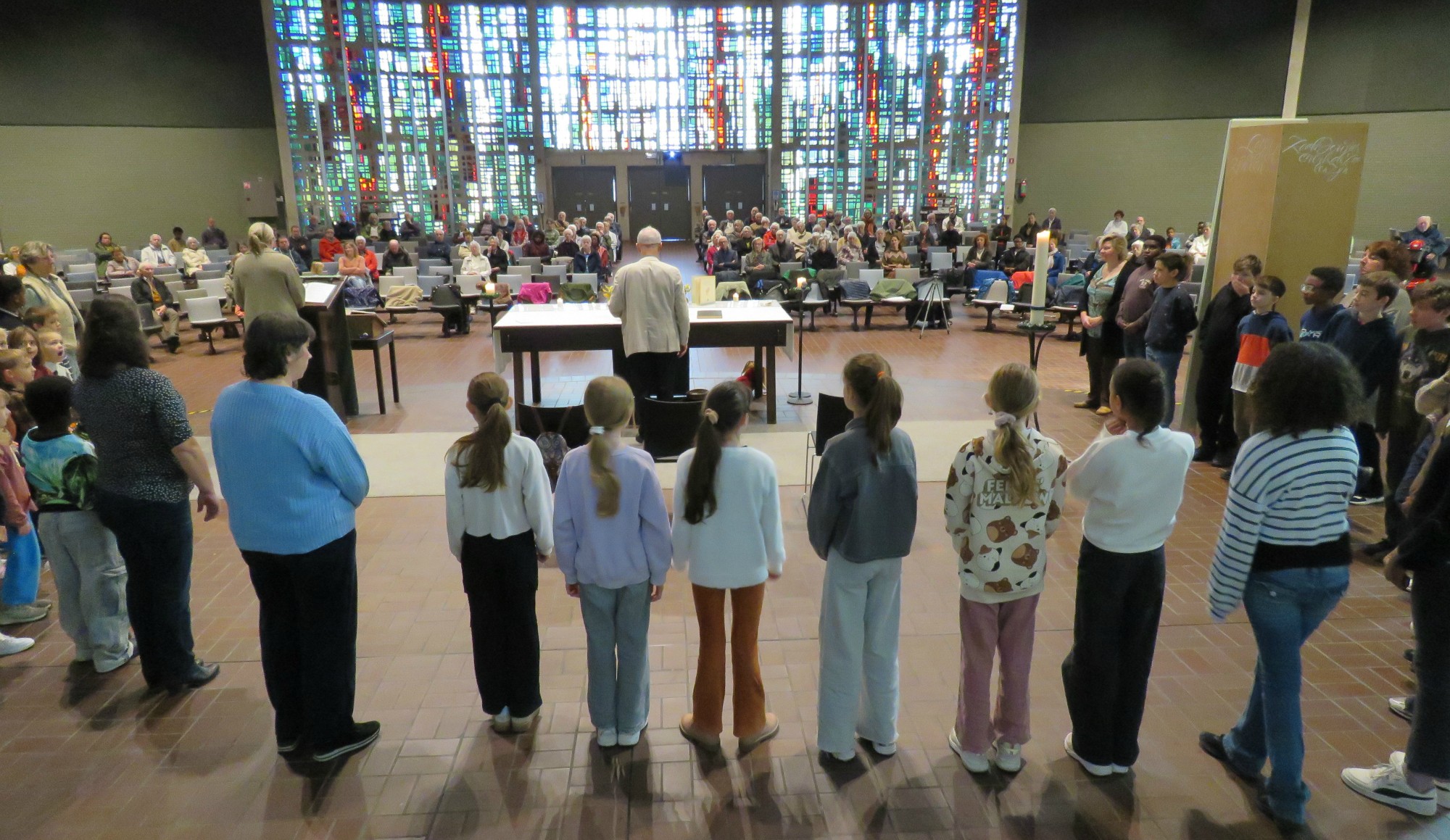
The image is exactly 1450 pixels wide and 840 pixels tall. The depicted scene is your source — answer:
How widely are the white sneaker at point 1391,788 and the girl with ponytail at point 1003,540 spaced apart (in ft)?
3.76

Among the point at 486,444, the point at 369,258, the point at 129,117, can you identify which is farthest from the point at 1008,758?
the point at 129,117

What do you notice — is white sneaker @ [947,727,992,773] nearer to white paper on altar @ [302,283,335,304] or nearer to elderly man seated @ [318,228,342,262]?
white paper on altar @ [302,283,335,304]

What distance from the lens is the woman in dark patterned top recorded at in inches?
138

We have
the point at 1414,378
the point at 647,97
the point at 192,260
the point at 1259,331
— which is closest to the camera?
the point at 1414,378

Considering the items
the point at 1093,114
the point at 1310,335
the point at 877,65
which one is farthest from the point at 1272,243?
the point at 877,65

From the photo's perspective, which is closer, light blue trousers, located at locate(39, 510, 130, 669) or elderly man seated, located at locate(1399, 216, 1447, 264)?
light blue trousers, located at locate(39, 510, 130, 669)

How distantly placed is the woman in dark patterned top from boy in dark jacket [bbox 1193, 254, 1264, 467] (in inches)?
251

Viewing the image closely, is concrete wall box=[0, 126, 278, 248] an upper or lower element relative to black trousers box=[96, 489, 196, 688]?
upper

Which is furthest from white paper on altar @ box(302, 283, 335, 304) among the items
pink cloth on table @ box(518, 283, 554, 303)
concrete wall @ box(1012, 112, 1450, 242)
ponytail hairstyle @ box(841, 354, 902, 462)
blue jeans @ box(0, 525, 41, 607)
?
concrete wall @ box(1012, 112, 1450, 242)

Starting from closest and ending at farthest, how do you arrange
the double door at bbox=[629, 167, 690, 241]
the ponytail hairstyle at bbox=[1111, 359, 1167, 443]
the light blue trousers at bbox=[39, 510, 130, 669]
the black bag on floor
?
the ponytail hairstyle at bbox=[1111, 359, 1167, 443] → the light blue trousers at bbox=[39, 510, 130, 669] → the black bag on floor → the double door at bbox=[629, 167, 690, 241]

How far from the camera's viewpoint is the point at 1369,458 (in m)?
6.07

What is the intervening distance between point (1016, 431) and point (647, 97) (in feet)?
83.7

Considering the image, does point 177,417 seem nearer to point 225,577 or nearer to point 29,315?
point 225,577

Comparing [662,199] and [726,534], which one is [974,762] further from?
[662,199]
